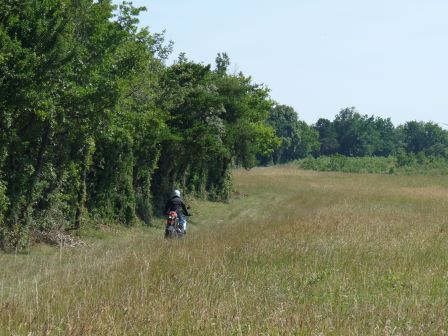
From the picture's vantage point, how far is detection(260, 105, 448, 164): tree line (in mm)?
128125

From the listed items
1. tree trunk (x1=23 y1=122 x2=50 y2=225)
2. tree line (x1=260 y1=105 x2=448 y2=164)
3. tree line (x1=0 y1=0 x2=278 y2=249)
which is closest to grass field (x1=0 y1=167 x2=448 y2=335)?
tree trunk (x1=23 y1=122 x2=50 y2=225)

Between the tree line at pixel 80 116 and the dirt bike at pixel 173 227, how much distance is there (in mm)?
3431

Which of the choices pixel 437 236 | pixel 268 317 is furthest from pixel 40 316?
pixel 437 236

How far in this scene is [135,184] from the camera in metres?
27.5

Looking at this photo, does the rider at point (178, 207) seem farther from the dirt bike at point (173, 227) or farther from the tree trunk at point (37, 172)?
the tree trunk at point (37, 172)

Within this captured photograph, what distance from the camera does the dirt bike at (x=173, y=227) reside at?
1822cm

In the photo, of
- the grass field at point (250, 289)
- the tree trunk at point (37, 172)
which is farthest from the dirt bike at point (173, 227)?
the tree trunk at point (37, 172)

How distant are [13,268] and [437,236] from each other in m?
10.5

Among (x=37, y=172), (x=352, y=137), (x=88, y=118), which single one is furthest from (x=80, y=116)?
(x=352, y=137)

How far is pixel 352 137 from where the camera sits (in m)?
162

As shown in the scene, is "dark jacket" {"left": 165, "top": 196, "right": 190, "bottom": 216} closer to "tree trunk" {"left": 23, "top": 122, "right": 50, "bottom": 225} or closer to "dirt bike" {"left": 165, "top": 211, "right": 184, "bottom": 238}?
"dirt bike" {"left": 165, "top": 211, "right": 184, "bottom": 238}

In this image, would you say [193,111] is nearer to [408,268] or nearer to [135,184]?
[135,184]

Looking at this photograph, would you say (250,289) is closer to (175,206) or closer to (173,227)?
(173,227)

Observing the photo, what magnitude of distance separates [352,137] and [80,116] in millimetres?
149030
